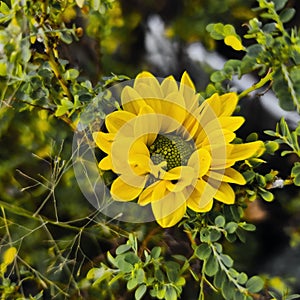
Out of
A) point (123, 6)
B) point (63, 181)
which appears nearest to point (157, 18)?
point (123, 6)

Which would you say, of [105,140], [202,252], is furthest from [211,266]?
[105,140]

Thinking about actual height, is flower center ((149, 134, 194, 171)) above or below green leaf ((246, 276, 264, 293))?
above

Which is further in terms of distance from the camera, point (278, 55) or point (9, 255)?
point (9, 255)

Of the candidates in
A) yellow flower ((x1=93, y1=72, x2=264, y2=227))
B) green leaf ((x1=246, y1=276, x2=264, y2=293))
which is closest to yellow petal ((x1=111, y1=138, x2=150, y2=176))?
yellow flower ((x1=93, y1=72, x2=264, y2=227))

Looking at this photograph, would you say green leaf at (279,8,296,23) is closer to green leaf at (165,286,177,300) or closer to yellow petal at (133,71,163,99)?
yellow petal at (133,71,163,99)

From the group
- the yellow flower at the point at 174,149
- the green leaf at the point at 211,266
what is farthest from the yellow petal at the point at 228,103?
the green leaf at the point at 211,266

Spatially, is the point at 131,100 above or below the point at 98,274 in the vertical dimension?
above

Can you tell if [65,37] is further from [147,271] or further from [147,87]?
[147,271]

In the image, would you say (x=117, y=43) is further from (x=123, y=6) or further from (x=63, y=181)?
Result: (x=63, y=181)
